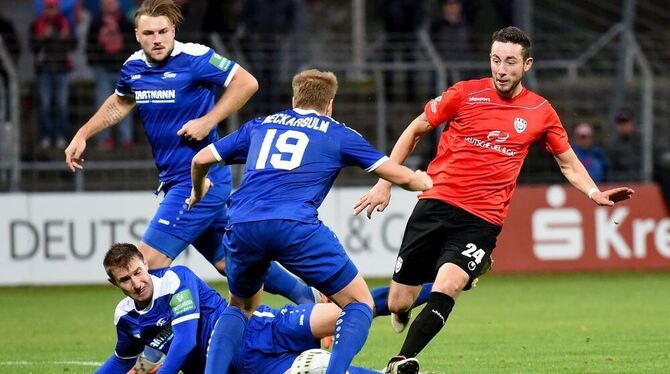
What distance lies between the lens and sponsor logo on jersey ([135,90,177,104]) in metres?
8.87

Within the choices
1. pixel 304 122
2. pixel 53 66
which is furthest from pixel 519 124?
pixel 53 66

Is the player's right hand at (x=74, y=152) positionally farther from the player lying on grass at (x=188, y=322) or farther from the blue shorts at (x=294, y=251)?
the blue shorts at (x=294, y=251)

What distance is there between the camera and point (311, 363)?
7059mm

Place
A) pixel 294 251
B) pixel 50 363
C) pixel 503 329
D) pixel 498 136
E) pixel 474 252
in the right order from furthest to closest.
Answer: pixel 503 329
pixel 50 363
pixel 498 136
pixel 474 252
pixel 294 251

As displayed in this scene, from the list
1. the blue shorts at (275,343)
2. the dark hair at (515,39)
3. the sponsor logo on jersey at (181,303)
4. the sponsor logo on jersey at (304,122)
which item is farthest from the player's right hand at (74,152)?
the dark hair at (515,39)

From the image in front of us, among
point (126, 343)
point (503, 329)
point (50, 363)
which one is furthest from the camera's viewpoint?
point (503, 329)

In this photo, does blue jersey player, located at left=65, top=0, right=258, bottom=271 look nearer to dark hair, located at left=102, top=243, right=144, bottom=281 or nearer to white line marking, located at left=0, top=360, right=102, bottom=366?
white line marking, located at left=0, top=360, right=102, bottom=366

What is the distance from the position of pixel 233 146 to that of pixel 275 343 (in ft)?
3.97

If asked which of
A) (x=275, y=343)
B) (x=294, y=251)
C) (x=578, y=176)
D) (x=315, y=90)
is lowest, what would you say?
(x=275, y=343)

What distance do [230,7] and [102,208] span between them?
4009mm

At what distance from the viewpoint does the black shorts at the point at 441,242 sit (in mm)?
8271

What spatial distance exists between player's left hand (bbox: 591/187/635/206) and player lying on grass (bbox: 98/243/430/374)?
1.91 metres

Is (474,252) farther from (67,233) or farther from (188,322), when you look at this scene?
(67,233)

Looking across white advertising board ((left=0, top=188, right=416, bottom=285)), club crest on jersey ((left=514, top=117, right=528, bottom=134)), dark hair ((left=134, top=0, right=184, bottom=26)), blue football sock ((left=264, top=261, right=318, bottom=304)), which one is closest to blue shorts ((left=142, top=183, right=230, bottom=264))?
blue football sock ((left=264, top=261, right=318, bottom=304))
